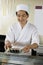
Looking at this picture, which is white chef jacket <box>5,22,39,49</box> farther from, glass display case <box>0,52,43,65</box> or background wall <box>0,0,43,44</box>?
glass display case <box>0,52,43,65</box>

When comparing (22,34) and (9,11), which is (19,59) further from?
(9,11)

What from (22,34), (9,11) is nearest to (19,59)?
(22,34)

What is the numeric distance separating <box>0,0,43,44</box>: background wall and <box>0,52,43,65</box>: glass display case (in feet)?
2.51

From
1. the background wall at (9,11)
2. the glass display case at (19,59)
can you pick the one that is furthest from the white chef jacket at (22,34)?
the glass display case at (19,59)

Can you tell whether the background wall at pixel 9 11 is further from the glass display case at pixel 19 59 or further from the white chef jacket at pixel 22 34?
the glass display case at pixel 19 59

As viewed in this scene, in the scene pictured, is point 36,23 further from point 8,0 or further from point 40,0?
point 8,0

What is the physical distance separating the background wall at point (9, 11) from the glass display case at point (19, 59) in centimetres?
76

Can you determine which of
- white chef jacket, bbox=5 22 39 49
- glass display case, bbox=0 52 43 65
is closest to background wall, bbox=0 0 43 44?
white chef jacket, bbox=5 22 39 49

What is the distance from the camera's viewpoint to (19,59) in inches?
38.1

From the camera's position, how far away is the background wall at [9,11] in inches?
67.9

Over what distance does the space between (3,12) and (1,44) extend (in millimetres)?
369

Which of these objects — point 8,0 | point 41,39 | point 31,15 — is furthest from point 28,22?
point 8,0

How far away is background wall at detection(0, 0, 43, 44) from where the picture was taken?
172 centimetres

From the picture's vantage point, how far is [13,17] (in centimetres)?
177
